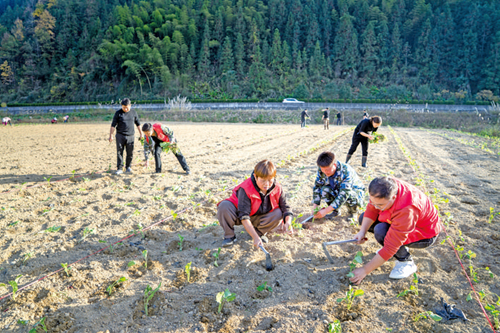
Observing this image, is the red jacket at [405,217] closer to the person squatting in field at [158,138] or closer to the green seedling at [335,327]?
the green seedling at [335,327]

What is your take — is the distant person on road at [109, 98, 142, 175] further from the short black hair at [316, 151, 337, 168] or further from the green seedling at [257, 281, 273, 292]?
the green seedling at [257, 281, 273, 292]

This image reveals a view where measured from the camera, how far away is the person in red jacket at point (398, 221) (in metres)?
2.53

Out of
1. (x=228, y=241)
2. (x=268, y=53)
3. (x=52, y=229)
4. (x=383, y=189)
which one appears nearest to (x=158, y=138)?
(x=52, y=229)

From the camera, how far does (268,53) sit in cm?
6300

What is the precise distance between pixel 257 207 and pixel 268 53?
213 feet

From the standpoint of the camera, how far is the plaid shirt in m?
4.05

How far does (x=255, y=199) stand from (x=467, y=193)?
16.1 feet

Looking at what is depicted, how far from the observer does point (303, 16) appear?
229 feet

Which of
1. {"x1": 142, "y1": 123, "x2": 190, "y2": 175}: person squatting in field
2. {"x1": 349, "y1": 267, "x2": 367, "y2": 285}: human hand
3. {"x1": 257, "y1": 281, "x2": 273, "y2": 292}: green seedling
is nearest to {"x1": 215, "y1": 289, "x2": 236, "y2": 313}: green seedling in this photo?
{"x1": 257, "y1": 281, "x2": 273, "y2": 292}: green seedling

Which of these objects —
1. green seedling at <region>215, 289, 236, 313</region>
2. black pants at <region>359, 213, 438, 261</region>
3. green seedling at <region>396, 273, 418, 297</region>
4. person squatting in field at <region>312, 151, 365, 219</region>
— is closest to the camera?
green seedling at <region>215, 289, 236, 313</region>

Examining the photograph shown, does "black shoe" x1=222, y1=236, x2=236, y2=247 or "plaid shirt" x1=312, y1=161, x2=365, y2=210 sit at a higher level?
"plaid shirt" x1=312, y1=161, x2=365, y2=210

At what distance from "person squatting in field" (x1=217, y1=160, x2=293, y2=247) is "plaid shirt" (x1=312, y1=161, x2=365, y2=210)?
0.79 m

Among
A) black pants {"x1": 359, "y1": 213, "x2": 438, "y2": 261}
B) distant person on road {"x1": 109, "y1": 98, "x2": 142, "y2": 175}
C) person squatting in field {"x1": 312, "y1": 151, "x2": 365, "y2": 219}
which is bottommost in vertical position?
black pants {"x1": 359, "y1": 213, "x2": 438, "y2": 261}

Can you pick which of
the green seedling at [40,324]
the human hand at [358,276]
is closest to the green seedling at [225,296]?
the human hand at [358,276]
